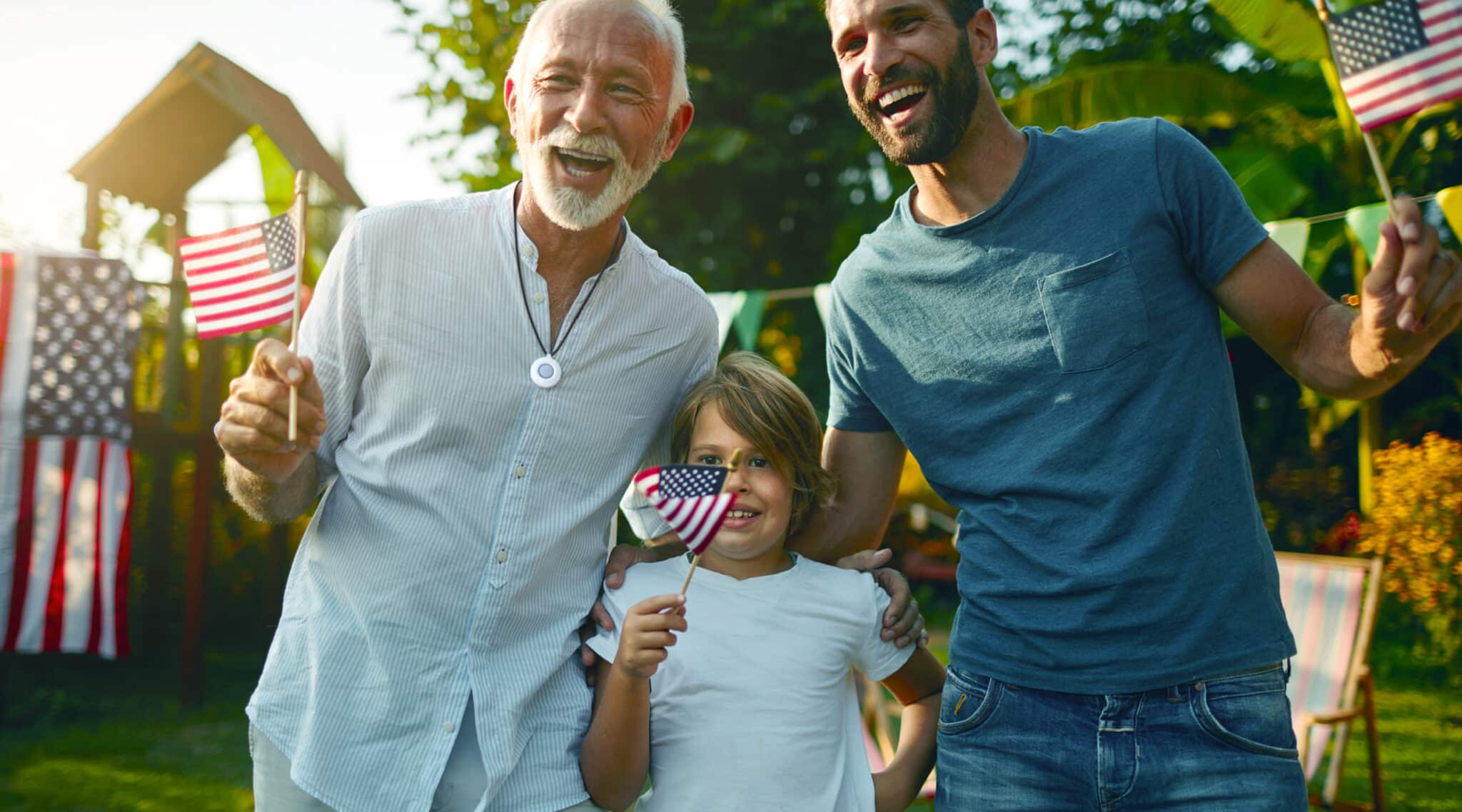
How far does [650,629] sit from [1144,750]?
897 millimetres

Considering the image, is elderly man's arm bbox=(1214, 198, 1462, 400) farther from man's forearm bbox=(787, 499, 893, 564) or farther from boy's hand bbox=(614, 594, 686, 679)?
boy's hand bbox=(614, 594, 686, 679)

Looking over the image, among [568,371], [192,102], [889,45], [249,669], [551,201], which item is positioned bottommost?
[249,669]

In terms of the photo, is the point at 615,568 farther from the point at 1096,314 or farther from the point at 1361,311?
the point at 1361,311

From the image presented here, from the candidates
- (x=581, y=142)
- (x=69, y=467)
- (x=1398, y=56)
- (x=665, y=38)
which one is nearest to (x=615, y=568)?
(x=581, y=142)

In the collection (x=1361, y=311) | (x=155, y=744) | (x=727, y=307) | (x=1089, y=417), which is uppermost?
(x=1361, y=311)

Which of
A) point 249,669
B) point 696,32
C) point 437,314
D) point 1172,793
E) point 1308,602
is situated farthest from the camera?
point 696,32

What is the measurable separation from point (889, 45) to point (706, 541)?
1.07 metres

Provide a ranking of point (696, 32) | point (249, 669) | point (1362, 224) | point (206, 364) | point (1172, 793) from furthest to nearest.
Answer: point (696, 32), point (249, 669), point (206, 364), point (1362, 224), point (1172, 793)

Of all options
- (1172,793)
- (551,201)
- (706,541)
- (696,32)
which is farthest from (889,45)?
(696,32)

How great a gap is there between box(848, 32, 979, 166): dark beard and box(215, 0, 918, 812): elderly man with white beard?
527 millimetres

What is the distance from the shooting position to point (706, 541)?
1.99 metres

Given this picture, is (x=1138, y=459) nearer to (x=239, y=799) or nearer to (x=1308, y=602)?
(x=1308, y=602)

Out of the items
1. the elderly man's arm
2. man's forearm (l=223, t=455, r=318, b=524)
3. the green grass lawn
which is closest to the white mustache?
man's forearm (l=223, t=455, r=318, b=524)

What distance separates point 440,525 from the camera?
2.10 metres
